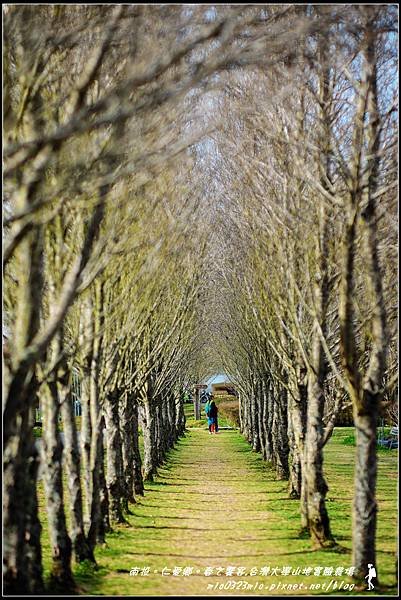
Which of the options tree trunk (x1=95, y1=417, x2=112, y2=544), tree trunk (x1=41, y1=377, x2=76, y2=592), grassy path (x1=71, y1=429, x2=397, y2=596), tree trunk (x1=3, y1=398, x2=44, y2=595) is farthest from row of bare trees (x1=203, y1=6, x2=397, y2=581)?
tree trunk (x1=3, y1=398, x2=44, y2=595)

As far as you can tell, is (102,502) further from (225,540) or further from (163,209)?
(163,209)

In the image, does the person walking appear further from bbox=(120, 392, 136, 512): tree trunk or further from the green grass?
bbox=(120, 392, 136, 512): tree trunk

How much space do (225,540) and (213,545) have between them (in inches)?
23.0

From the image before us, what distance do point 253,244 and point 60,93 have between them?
9.39m

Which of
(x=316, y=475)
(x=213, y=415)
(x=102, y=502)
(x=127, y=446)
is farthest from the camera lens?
(x=213, y=415)

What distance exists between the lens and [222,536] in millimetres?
15023

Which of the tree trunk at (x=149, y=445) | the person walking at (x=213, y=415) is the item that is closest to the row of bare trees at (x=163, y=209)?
the tree trunk at (x=149, y=445)

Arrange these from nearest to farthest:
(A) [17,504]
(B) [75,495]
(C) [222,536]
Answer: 1. (A) [17,504]
2. (B) [75,495]
3. (C) [222,536]

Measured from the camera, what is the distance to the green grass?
11.1 m

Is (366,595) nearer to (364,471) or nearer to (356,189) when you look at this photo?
(364,471)

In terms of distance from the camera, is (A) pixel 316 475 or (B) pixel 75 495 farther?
(A) pixel 316 475

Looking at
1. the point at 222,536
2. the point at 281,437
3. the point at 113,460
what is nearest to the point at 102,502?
the point at 113,460

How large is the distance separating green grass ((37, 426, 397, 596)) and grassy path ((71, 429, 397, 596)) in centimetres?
1

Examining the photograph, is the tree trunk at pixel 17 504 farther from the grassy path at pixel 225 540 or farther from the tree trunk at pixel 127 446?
the tree trunk at pixel 127 446
